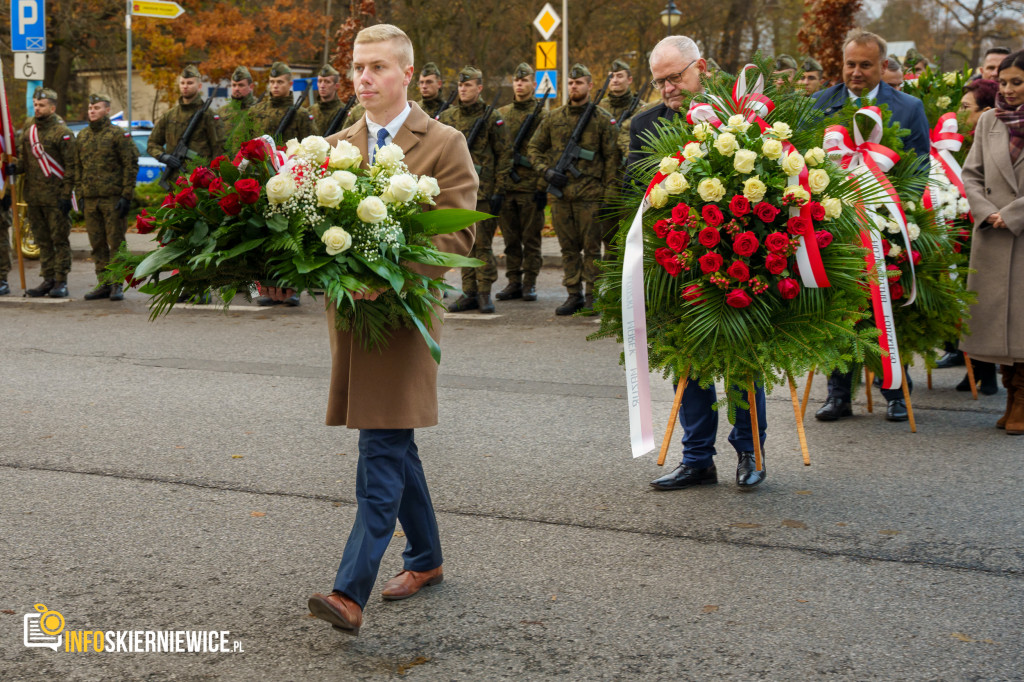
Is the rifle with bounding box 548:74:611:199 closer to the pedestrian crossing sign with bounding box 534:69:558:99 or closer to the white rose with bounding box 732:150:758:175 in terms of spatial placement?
the pedestrian crossing sign with bounding box 534:69:558:99

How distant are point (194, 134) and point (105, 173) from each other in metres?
1.06

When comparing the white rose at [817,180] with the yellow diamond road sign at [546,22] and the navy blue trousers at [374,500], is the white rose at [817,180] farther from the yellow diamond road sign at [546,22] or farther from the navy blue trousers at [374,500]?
the yellow diamond road sign at [546,22]

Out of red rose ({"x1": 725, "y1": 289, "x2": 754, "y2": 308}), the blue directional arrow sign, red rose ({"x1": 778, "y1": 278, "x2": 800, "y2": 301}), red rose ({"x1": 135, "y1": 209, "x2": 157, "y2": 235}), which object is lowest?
red rose ({"x1": 725, "y1": 289, "x2": 754, "y2": 308})

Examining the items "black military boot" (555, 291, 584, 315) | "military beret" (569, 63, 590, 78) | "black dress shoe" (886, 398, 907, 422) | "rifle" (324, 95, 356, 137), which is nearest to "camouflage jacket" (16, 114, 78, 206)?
"rifle" (324, 95, 356, 137)

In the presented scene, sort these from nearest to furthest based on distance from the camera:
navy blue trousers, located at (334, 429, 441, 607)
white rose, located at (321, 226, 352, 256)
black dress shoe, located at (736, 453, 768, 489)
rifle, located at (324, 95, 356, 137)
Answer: white rose, located at (321, 226, 352, 256)
navy blue trousers, located at (334, 429, 441, 607)
black dress shoe, located at (736, 453, 768, 489)
rifle, located at (324, 95, 356, 137)

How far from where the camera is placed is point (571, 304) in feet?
38.2

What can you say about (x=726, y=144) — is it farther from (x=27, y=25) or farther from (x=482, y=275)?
(x=27, y=25)

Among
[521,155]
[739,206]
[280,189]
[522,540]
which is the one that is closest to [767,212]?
[739,206]

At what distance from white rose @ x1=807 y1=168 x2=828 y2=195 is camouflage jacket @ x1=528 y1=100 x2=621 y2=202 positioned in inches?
252

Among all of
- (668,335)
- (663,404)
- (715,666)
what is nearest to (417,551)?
(715,666)

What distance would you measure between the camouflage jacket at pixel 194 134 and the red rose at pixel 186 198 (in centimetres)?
986

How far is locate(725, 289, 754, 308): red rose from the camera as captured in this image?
510 cm

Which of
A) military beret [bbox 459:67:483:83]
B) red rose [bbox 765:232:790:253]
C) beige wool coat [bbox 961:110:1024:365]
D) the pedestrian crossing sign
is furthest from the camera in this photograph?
the pedestrian crossing sign

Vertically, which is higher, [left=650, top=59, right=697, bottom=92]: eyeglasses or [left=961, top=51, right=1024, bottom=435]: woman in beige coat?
[left=650, top=59, right=697, bottom=92]: eyeglasses
